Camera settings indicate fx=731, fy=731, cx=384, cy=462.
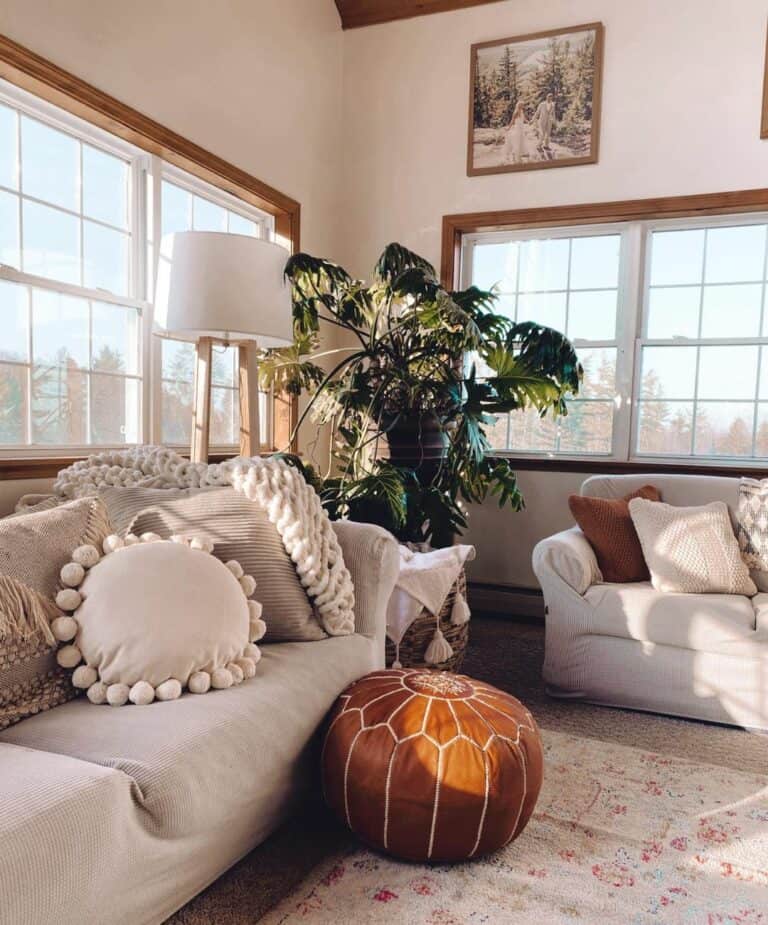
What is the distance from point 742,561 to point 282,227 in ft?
8.61

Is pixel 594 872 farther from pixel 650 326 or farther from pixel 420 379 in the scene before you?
pixel 650 326

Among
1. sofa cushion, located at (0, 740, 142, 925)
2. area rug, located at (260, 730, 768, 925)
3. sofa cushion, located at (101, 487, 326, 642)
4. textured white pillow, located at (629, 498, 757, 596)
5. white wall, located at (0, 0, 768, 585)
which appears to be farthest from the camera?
white wall, located at (0, 0, 768, 585)

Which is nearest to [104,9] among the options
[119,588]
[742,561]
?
[119,588]

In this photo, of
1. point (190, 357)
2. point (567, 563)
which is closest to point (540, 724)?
point (567, 563)

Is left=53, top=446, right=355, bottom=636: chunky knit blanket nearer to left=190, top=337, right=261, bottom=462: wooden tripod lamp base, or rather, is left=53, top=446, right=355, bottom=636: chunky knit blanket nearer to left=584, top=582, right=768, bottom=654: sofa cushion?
left=190, top=337, right=261, bottom=462: wooden tripod lamp base

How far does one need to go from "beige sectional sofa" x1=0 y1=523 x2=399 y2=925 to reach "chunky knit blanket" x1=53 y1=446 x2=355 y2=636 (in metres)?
0.19

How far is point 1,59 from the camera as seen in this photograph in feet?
7.13

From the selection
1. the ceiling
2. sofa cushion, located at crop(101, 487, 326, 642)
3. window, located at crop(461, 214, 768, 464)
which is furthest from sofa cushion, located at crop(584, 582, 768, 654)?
the ceiling

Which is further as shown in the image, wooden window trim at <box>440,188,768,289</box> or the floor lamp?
wooden window trim at <box>440,188,768,289</box>

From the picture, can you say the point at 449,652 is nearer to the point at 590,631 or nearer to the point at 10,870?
the point at 590,631

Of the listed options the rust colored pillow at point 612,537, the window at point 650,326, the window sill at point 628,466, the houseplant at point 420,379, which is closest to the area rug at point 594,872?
the rust colored pillow at point 612,537

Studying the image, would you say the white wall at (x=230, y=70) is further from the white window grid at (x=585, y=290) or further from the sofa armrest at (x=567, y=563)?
the sofa armrest at (x=567, y=563)

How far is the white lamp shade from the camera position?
236 cm

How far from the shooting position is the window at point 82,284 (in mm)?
2373
